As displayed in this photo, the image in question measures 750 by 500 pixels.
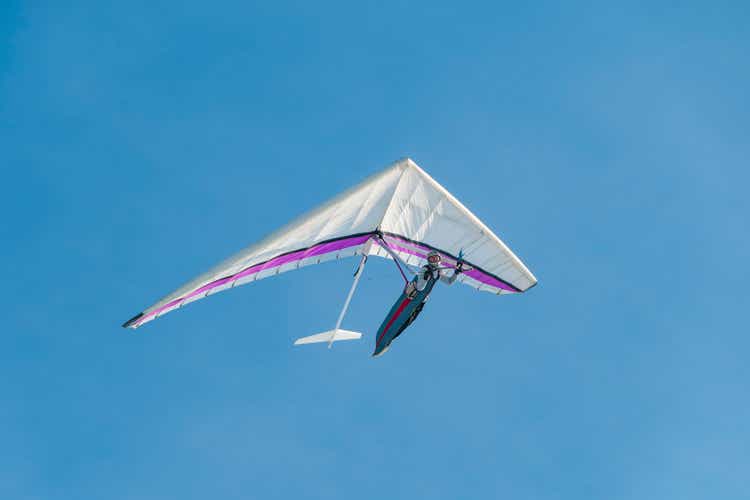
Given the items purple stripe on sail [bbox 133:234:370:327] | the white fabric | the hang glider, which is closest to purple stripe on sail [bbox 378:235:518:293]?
the hang glider

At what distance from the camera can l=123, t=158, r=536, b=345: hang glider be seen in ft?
135

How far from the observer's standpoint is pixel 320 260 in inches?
1825

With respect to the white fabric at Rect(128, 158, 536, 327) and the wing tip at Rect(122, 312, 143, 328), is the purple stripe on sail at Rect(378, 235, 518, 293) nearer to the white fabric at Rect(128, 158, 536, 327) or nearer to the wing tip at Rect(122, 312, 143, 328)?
the white fabric at Rect(128, 158, 536, 327)

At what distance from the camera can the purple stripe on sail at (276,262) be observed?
125 ft

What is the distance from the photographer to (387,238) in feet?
156

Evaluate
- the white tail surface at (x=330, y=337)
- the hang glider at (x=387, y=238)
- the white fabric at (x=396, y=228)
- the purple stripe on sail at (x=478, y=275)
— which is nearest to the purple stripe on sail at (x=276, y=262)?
the hang glider at (x=387, y=238)

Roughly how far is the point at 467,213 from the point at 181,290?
15.1m

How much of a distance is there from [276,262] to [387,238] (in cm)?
653

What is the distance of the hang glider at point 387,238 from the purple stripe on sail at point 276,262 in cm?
6

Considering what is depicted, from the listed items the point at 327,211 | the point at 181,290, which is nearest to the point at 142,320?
the point at 181,290

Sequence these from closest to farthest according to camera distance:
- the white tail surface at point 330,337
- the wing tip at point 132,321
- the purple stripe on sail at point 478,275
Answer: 1. the wing tip at point 132,321
2. the white tail surface at point 330,337
3. the purple stripe on sail at point 478,275

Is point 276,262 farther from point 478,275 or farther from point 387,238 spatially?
point 478,275

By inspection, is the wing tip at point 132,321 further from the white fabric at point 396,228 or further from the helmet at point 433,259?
the helmet at point 433,259

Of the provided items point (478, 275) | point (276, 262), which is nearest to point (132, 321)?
point (276, 262)
